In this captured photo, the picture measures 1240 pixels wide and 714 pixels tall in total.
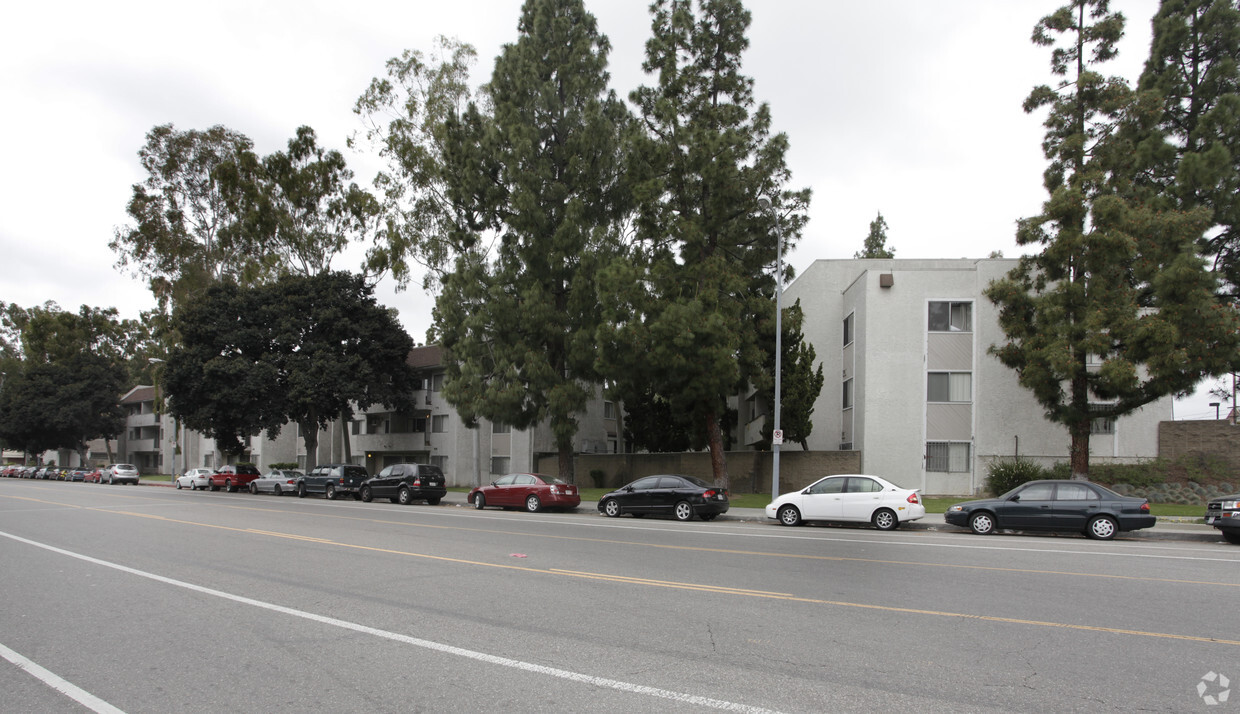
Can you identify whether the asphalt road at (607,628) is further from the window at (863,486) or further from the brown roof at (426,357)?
the brown roof at (426,357)

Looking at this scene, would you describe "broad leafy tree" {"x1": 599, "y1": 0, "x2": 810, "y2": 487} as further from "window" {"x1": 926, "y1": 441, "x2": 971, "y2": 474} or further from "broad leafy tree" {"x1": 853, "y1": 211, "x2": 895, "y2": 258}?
"broad leafy tree" {"x1": 853, "y1": 211, "x2": 895, "y2": 258}

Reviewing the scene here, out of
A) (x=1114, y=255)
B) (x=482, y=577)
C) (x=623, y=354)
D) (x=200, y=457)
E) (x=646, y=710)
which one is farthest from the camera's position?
(x=200, y=457)

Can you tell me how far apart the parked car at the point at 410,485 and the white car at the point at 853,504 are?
14887mm

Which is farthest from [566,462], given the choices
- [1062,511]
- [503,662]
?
[503,662]

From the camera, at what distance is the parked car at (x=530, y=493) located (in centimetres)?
2498

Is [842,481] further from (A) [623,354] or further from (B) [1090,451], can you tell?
(B) [1090,451]

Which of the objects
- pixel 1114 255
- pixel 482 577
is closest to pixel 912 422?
pixel 1114 255

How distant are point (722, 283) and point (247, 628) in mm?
21498

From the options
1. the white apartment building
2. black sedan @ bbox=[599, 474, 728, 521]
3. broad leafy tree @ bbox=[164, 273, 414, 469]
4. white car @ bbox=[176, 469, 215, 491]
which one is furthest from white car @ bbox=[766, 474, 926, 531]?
white car @ bbox=[176, 469, 215, 491]

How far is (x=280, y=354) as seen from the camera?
4219cm

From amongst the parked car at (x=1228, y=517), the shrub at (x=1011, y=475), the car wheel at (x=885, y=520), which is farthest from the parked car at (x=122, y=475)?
the parked car at (x=1228, y=517)

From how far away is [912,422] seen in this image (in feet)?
94.7

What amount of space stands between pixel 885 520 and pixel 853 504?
32.2 inches

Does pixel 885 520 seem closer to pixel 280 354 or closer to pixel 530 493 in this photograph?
pixel 530 493
